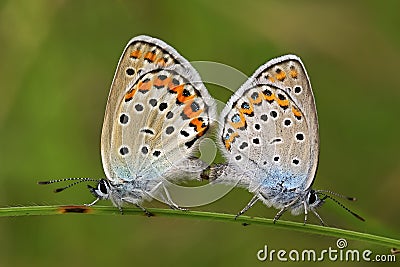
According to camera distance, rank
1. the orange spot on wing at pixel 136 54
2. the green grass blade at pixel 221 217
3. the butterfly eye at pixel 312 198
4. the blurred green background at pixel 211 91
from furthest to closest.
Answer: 1. the blurred green background at pixel 211 91
2. the orange spot on wing at pixel 136 54
3. the butterfly eye at pixel 312 198
4. the green grass blade at pixel 221 217

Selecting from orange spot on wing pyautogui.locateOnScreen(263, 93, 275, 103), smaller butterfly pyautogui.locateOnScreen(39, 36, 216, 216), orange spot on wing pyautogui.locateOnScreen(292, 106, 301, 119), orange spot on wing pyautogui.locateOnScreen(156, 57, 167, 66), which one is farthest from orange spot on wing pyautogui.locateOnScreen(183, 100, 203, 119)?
orange spot on wing pyautogui.locateOnScreen(292, 106, 301, 119)

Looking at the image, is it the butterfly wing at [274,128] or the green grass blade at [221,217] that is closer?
the green grass blade at [221,217]

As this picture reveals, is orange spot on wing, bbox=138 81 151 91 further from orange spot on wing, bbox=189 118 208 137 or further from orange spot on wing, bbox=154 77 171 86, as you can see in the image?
orange spot on wing, bbox=189 118 208 137

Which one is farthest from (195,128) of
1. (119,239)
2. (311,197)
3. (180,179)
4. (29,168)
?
(29,168)

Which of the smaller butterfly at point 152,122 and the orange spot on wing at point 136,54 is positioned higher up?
the orange spot on wing at point 136,54

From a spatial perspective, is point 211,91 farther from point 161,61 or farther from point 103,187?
point 103,187

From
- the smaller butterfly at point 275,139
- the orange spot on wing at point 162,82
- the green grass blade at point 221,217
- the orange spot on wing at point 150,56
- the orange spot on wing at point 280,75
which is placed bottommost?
the green grass blade at point 221,217

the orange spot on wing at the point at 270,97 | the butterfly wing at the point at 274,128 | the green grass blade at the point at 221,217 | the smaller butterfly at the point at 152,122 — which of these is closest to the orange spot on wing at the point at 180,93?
the smaller butterfly at the point at 152,122

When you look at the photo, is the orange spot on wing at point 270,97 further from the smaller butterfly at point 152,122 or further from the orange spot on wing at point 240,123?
the smaller butterfly at point 152,122
